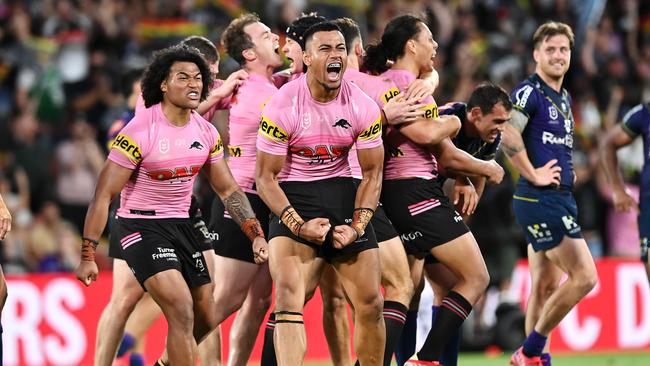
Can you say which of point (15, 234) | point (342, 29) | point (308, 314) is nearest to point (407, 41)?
point (342, 29)

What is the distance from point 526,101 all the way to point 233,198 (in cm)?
314

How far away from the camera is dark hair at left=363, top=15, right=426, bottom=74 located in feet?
31.3

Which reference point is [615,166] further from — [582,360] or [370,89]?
[582,360]

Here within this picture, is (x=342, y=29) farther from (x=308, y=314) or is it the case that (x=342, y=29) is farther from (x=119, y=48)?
(x=119, y=48)

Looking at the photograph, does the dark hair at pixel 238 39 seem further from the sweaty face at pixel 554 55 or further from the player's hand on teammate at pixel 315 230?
the sweaty face at pixel 554 55

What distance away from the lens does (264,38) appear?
10242mm

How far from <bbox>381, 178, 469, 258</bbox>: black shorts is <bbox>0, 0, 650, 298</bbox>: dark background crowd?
5.79 meters

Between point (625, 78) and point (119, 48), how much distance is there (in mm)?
8577

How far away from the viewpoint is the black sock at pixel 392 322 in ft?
29.6

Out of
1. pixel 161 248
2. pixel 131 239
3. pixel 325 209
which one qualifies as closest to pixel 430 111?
pixel 325 209

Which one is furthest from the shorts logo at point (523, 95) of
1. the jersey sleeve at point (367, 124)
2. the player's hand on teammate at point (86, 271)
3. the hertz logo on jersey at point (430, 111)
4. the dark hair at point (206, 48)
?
the player's hand on teammate at point (86, 271)

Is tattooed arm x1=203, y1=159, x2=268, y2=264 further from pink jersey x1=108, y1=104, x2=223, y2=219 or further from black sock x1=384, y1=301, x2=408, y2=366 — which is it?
black sock x1=384, y1=301, x2=408, y2=366

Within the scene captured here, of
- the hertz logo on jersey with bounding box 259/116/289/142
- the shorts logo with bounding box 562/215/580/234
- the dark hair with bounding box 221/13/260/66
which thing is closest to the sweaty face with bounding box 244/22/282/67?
the dark hair with bounding box 221/13/260/66

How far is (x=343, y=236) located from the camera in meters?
8.30
